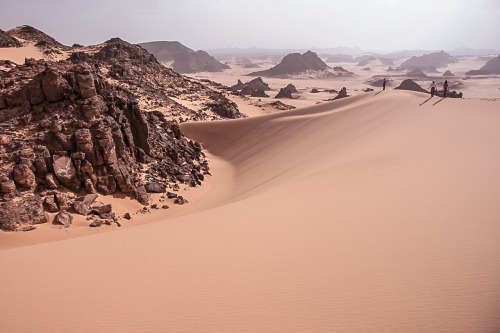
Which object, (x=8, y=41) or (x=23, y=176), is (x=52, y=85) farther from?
(x=8, y=41)

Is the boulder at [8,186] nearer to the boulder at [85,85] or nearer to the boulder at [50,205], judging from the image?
the boulder at [50,205]

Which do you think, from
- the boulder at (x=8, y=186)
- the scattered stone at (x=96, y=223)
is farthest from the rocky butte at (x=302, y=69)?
the boulder at (x=8, y=186)

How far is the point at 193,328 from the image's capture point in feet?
9.98

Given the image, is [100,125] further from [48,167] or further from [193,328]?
[193,328]

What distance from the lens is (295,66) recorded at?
300ft

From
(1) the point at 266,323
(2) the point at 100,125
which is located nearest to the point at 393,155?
(1) the point at 266,323

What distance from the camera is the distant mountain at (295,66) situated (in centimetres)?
9012

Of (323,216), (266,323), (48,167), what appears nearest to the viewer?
(266,323)

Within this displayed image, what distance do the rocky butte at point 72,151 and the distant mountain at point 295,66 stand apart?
79791 mm

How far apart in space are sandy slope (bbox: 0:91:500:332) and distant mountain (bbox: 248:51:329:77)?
8601 centimetres

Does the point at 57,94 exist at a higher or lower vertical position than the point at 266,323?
higher

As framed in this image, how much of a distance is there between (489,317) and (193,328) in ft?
8.51

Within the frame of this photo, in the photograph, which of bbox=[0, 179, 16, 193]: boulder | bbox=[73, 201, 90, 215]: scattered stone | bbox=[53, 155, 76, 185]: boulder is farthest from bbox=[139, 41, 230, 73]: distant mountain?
bbox=[0, 179, 16, 193]: boulder

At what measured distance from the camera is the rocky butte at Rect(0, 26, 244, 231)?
28.0 feet
